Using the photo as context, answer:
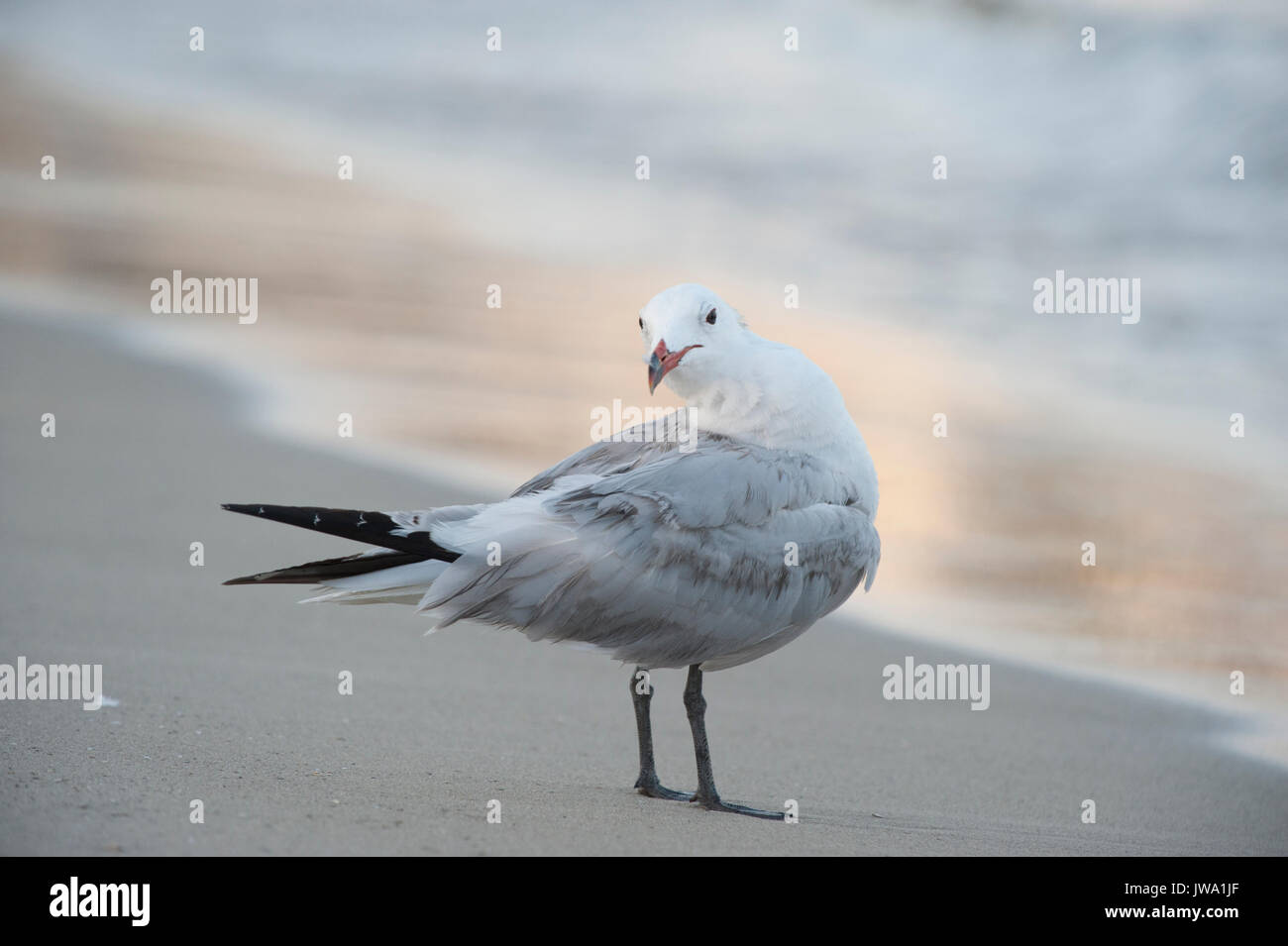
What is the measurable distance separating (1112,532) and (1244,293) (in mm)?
5502

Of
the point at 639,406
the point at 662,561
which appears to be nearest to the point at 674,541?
the point at 662,561

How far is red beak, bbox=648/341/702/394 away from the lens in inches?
169

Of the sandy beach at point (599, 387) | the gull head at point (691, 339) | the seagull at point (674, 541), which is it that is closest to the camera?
the seagull at point (674, 541)

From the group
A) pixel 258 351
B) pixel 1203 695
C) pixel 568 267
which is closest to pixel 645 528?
pixel 1203 695

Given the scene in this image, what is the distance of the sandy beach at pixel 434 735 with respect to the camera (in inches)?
137

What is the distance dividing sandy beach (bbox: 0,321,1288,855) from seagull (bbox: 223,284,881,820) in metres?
0.36

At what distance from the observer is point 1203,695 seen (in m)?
5.85

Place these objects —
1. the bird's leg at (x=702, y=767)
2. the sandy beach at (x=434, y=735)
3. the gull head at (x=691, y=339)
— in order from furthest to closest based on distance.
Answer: the gull head at (x=691, y=339) < the bird's leg at (x=702, y=767) < the sandy beach at (x=434, y=735)

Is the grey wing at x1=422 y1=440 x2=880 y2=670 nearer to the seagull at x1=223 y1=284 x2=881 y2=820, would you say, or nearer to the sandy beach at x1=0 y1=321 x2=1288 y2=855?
the seagull at x1=223 y1=284 x2=881 y2=820

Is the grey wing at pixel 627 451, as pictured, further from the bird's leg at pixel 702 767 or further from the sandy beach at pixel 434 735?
the bird's leg at pixel 702 767

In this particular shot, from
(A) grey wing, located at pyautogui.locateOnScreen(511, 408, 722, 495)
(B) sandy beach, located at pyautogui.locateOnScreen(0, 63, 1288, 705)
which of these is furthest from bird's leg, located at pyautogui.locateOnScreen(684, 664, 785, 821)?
(B) sandy beach, located at pyautogui.locateOnScreen(0, 63, 1288, 705)

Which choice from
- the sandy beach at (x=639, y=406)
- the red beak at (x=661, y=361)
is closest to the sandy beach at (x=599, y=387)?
the sandy beach at (x=639, y=406)
